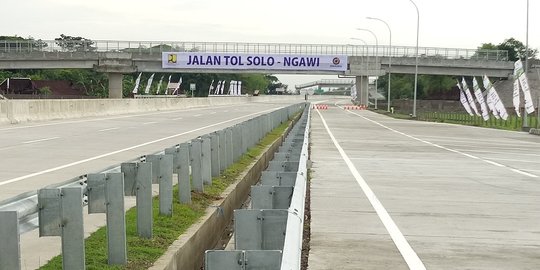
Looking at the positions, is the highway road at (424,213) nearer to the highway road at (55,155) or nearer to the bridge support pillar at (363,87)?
the highway road at (55,155)

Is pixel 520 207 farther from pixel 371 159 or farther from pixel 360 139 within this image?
pixel 360 139

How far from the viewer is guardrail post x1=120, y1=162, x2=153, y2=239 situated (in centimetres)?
791

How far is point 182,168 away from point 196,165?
3.93 feet

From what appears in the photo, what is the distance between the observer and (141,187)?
796 cm

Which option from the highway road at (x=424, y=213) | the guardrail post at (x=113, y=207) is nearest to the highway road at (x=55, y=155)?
the guardrail post at (x=113, y=207)

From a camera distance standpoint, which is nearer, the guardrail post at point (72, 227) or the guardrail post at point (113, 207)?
the guardrail post at point (72, 227)

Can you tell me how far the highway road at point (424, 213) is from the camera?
25.1 ft

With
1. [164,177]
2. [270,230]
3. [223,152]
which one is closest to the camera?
[270,230]

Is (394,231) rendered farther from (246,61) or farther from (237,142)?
(246,61)

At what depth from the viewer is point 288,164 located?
9.13m

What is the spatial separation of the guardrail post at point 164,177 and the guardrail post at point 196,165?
2.04m

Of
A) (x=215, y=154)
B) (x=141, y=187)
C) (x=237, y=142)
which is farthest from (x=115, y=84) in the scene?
(x=141, y=187)

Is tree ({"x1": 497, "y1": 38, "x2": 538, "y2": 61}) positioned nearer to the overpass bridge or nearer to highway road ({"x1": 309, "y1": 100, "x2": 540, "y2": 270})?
the overpass bridge

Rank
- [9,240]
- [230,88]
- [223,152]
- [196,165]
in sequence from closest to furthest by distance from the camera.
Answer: [9,240], [196,165], [223,152], [230,88]
